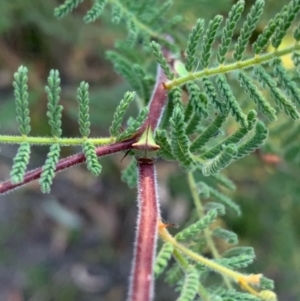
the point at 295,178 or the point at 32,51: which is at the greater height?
the point at 32,51

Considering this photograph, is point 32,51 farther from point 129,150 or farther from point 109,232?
point 129,150

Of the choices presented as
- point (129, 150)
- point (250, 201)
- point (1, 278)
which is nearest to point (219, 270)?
point (129, 150)

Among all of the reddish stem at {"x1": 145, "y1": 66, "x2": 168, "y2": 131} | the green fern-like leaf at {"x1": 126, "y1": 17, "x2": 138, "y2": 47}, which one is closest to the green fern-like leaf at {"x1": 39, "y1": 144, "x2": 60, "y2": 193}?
the reddish stem at {"x1": 145, "y1": 66, "x2": 168, "y2": 131}

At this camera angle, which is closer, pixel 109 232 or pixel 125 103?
pixel 125 103

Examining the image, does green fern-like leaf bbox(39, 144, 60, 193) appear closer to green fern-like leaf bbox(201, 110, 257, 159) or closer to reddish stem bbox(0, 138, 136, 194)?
reddish stem bbox(0, 138, 136, 194)

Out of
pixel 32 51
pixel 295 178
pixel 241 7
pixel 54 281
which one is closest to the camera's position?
pixel 241 7

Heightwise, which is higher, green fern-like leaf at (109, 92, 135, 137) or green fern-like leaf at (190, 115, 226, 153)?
green fern-like leaf at (109, 92, 135, 137)
